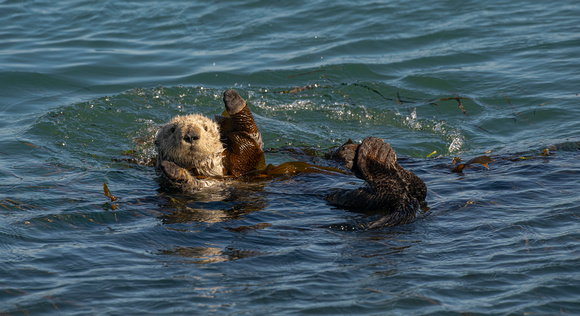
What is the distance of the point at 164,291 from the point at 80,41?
8.94m

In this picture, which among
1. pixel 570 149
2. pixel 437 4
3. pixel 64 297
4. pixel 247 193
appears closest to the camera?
pixel 64 297

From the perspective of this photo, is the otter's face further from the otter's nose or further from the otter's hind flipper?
the otter's hind flipper

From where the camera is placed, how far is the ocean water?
3.48 metres

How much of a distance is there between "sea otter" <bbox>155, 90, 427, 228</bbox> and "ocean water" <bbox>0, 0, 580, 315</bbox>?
0.44ft

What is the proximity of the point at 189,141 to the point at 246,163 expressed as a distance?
0.80 m

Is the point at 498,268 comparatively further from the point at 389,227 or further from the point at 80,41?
the point at 80,41

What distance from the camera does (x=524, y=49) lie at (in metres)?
10.1

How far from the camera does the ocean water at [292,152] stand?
Answer: 137 inches

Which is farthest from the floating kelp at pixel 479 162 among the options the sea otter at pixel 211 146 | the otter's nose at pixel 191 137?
the otter's nose at pixel 191 137

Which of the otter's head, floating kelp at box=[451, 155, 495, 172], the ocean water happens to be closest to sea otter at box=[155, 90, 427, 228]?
the otter's head

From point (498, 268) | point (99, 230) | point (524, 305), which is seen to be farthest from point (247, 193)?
point (524, 305)

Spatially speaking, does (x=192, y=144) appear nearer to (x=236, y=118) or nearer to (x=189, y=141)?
(x=189, y=141)

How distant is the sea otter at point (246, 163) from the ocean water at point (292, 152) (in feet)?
0.44

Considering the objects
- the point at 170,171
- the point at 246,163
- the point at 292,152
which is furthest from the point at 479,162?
the point at 170,171
